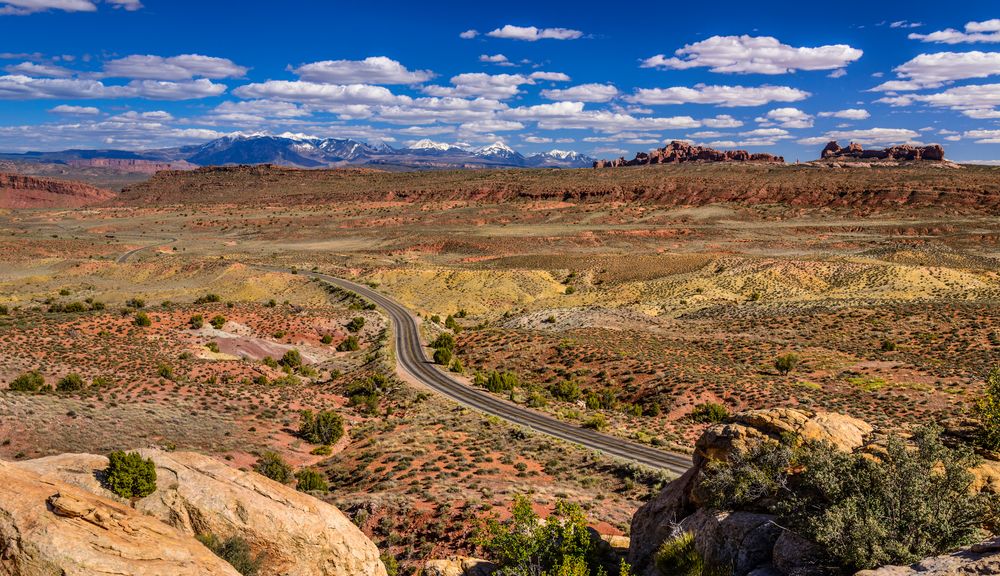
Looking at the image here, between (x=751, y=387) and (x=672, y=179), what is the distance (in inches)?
5300

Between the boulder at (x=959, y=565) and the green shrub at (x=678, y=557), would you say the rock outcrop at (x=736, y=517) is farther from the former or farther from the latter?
the boulder at (x=959, y=565)

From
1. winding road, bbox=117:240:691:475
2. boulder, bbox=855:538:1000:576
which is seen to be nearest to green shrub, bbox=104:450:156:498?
boulder, bbox=855:538:1000:576

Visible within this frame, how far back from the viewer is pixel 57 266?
89.7m

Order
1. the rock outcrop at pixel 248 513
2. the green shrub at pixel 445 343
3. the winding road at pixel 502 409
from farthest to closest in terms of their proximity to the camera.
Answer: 1. the green shrub at pixel 445 343
2. the winding road at pixel 502 409
3. the rock outcrop at pixel 248 513

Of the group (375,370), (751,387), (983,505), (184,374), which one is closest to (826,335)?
(751,387)

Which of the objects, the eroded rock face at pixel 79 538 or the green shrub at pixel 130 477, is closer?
the eroded rock face at pixel 79 538

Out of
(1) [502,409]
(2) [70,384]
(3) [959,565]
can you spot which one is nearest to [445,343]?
(1) [502,409]

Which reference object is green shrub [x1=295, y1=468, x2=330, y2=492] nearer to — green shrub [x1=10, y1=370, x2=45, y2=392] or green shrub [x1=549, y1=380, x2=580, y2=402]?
green shrub [x1=10, y1=370, x2=45, y2=392]

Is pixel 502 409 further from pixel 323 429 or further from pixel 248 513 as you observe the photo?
pixel 248 513

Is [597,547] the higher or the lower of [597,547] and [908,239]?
the lower

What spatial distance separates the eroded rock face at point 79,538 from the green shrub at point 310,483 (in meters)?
13.0

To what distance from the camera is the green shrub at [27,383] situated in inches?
1109

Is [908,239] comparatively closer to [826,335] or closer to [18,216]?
[826,335]

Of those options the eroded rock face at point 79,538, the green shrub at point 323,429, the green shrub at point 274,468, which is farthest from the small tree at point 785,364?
the eroded rock face at point 79,538
